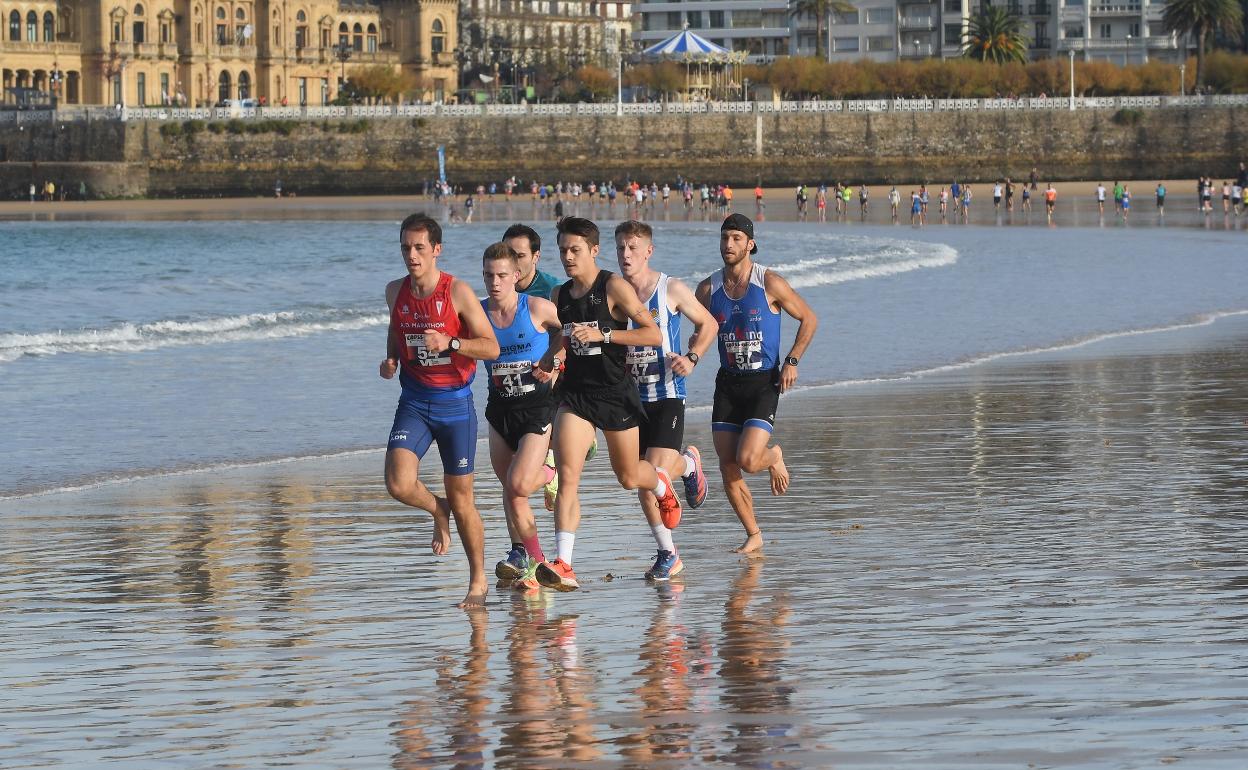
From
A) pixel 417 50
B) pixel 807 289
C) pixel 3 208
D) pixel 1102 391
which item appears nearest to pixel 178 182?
pixel 3 208

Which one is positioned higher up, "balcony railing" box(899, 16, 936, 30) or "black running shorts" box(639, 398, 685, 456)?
"balcony railing" box(899, 16, 936, 30)

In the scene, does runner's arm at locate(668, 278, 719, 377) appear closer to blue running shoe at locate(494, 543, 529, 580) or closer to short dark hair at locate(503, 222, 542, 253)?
short dark hair at locate(503, 222, 542, 253)

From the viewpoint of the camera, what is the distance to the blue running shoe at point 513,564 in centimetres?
830

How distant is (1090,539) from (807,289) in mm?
22266

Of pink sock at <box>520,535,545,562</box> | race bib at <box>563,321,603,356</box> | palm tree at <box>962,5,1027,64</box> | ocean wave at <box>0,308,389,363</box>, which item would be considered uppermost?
palm tree at <box>962,5,1027,64</box>

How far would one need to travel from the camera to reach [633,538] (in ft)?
31.1

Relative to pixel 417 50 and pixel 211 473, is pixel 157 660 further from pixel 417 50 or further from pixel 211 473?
pixel 417 50

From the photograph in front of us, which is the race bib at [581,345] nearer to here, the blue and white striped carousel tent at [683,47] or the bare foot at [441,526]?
the bare foot at [441,526]

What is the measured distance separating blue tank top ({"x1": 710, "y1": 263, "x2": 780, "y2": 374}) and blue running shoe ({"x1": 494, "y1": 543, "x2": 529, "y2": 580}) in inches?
56.0

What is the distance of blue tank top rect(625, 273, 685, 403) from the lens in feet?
28.0

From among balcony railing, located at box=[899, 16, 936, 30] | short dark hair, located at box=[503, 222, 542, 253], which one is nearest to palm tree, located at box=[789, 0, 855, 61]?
balcony railing, located at box=[899, 16, 936, 30]

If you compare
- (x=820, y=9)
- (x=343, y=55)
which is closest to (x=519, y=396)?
(x=343, y=55)

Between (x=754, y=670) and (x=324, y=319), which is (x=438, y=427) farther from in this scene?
(x=324, y=319)

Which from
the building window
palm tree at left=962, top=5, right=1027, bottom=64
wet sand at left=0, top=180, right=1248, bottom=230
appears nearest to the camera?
wet sand at left=0, top=180, right=1248, bottom=230
